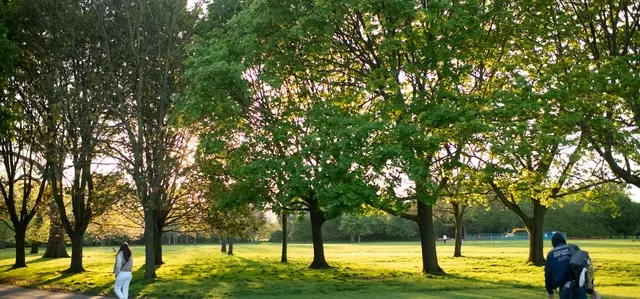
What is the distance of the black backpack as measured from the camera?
10.2 meters

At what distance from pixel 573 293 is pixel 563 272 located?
40 centimetres

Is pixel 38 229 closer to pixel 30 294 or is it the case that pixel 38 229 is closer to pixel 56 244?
pixel 56 244

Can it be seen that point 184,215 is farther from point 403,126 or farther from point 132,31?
point 403,126

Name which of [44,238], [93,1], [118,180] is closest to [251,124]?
[93,1]

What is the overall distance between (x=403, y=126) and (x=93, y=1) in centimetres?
1526

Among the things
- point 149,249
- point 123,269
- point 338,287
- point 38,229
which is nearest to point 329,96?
point 338,287

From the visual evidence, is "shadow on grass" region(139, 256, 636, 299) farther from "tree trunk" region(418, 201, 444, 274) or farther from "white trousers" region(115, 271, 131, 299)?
"white trousers" region(115, 271, 131, 299)

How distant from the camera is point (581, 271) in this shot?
33.7 ft

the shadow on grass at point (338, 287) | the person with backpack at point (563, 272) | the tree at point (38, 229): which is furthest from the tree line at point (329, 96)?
the tree at point (38, 229)

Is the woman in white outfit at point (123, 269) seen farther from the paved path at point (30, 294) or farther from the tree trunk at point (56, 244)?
the tree trunk at point (56, 244)

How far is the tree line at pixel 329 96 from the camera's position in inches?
792

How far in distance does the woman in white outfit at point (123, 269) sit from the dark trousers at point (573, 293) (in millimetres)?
11209

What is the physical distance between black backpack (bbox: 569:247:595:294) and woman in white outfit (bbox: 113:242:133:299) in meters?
11.4

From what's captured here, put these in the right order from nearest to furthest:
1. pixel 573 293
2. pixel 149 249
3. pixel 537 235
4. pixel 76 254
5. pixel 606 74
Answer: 1. pixel 573 293
2. pixel 606 74
3. pixel 149 249
4. pixel 76 254
5. pixel 537 235
